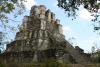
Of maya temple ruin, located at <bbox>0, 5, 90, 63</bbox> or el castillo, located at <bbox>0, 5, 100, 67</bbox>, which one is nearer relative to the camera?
el castillo, located at <bbox>0, 5, 100, 67</bbox>

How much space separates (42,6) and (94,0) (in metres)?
26.3

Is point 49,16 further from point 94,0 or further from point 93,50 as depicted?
point 94,0

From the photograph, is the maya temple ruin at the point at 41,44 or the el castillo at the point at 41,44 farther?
the maya temple ruin at the point at 41,44

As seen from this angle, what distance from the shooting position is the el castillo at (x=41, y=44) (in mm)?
34688

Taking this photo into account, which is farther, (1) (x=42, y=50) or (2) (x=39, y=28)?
(2) (x=39, y=28)

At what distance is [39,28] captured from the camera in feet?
134

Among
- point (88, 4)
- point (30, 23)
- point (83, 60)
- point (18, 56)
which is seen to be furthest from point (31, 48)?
point (88, 4)

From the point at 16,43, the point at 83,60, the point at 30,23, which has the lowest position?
the point at 83,60

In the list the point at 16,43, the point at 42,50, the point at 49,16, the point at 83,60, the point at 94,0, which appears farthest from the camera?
the point at 49,16

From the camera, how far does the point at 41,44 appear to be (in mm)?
38750

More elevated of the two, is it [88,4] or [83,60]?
[88,4]

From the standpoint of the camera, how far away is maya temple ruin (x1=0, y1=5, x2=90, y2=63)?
3501 centimetres

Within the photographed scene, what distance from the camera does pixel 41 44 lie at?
38.8 m

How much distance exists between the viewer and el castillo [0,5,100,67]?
114ft
